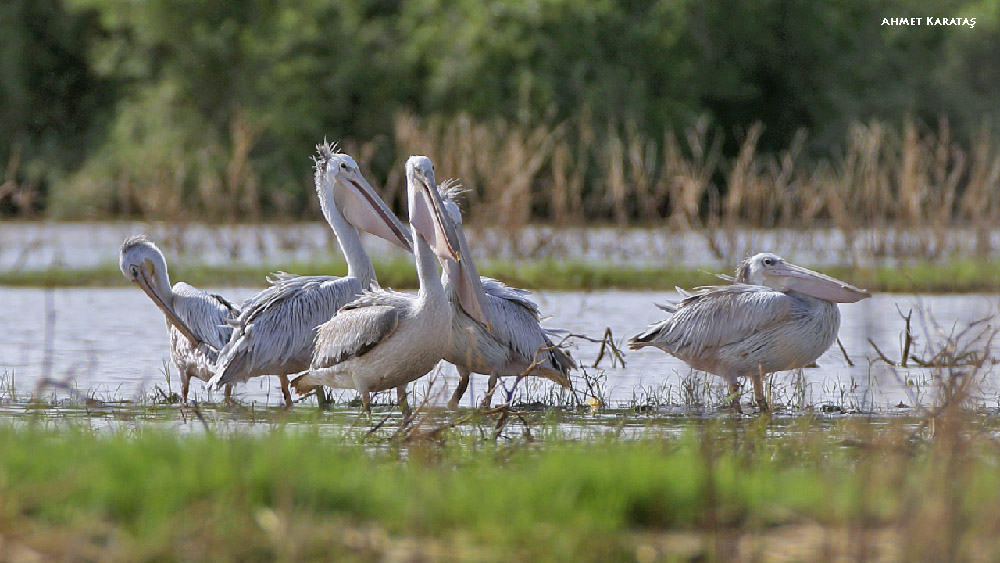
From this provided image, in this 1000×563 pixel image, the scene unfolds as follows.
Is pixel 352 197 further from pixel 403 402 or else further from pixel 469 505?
pixel 469 505

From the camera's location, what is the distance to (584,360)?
30.1 feet

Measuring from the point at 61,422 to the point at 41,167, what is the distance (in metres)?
28.2

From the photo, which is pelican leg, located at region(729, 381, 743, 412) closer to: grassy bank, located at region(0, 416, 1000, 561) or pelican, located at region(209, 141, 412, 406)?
pelican, located at region(209, 141, 412, 406)

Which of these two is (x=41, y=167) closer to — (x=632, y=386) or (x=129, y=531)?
(x=632, y=386)

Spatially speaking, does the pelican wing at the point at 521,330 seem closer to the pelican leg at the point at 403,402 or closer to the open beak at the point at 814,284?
the pelican leg at the point at 403,402

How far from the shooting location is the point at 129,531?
3555mm

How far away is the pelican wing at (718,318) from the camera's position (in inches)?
286

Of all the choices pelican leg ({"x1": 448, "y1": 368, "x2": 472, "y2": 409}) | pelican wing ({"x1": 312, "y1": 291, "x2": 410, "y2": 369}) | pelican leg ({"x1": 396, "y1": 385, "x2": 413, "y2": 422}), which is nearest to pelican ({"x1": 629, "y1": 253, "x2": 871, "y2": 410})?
pelican leg ({"x1": 448, "y1": 368, "x2": 472, "y2": 409})

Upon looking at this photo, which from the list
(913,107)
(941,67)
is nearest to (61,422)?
(913,107)

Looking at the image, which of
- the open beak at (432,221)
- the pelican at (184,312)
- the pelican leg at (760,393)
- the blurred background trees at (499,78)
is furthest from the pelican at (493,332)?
the blurred background trees at (499,78)

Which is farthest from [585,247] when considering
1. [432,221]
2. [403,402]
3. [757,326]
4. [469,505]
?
[469,505]

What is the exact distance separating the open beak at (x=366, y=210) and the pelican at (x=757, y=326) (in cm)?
147

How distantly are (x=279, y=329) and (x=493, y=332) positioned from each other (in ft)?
3.35

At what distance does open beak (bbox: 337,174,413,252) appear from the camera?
7.70m
